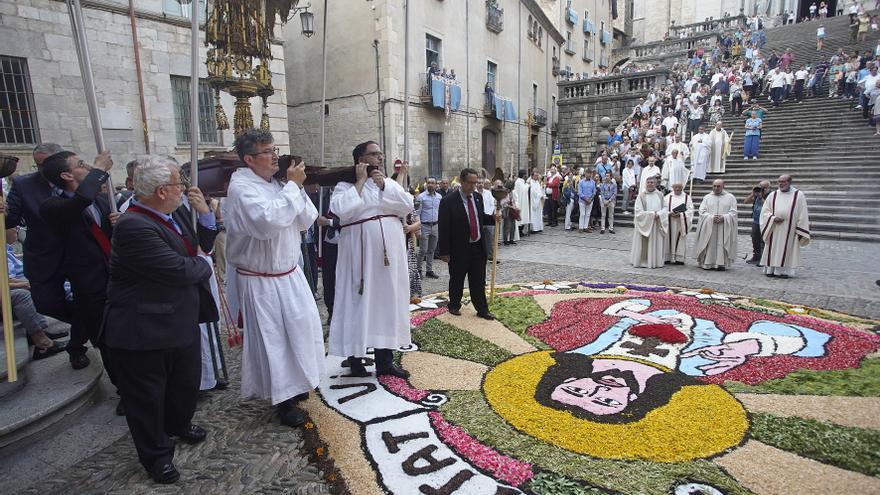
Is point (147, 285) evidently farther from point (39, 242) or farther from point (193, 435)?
point (39, 242)

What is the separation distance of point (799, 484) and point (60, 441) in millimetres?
4819

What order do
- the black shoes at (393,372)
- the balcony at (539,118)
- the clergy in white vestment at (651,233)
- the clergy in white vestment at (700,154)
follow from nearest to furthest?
the black shoes at (393,372), the clergy in white vestment at (651,233), the clergy in white vestment at (700,154), the balcony at (539,118)

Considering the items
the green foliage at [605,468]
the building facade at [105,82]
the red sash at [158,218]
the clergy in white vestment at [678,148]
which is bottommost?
the green foliage at [605,468]

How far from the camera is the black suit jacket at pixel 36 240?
363cm

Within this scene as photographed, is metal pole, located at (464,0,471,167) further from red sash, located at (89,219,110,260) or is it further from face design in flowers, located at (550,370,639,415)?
red sash, located at (89,219,110,260)

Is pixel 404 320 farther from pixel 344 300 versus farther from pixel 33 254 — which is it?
pixel 33 254

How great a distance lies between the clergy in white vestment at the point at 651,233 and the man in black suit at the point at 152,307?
8385mm

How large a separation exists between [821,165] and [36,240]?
18543 mm

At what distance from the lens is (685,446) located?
119 inches

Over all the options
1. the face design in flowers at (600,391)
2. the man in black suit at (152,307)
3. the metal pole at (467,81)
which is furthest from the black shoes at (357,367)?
the metal pole at (467,81)

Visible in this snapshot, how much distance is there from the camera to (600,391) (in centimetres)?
380

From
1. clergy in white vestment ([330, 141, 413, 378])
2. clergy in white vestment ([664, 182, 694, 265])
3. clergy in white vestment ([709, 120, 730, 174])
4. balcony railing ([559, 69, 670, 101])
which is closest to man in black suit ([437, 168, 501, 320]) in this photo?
clergy in white vestment ([330, 141, 413, 378])

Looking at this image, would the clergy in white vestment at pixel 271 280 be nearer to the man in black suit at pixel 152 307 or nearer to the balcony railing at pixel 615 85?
the man in black suit at pixel 152 307

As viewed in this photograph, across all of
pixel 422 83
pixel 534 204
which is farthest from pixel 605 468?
pixel 422 83
